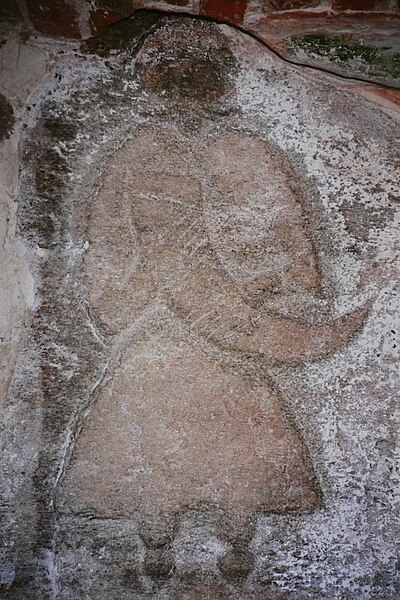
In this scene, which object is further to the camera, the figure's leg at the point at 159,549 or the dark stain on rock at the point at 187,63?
the figure's leg at the point at 159,549

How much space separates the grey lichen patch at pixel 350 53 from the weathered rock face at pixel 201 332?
78 mm

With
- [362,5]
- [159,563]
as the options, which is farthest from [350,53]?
[159,563]

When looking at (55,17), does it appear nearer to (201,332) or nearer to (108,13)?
(108,13)

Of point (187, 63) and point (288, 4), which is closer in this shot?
point (288, 4)

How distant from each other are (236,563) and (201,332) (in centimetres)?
74

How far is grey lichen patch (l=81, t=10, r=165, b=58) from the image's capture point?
1.69 meters

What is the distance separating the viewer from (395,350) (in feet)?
6.11

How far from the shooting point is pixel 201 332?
1.87m

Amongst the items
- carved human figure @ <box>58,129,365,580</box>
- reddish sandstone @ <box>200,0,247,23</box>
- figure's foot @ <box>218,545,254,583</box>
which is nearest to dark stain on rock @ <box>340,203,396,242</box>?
carved human figure @ <box>58,129,365,580</box>

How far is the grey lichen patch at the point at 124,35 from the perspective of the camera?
5.54 feet

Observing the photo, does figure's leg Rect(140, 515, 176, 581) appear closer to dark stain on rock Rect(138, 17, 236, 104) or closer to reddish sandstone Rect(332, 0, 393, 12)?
dark stain on rock Rect(138, 17, 236, 104)

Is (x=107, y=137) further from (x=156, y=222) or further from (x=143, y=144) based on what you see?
(x=156, y=222)

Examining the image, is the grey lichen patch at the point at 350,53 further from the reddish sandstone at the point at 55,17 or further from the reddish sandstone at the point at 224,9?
the reddish sandstone at the point at 55,17

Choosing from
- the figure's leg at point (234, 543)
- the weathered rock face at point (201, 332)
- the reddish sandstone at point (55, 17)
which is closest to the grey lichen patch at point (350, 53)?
the weathered rock face at point (201, 332)
